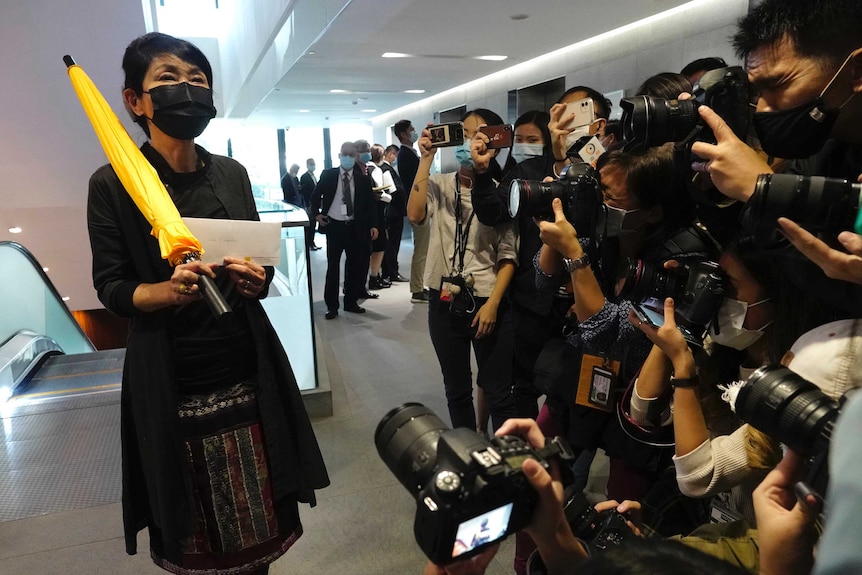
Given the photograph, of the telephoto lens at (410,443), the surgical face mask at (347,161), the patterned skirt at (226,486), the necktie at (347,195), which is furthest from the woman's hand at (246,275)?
the surgical face mask at (347,161)

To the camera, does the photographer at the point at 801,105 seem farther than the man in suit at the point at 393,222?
No

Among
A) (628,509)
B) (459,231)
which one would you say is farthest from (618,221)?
(459,231)

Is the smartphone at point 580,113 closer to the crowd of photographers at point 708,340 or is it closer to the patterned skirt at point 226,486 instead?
the crowd of photographers at point 708,340

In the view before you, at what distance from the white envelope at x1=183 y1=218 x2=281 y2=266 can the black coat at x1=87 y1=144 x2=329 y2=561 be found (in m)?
0.09

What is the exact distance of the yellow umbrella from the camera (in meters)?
1.12

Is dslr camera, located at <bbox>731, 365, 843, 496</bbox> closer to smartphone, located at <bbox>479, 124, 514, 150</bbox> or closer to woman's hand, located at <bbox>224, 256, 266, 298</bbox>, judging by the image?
woman's hand, located at <bbox>224, 256, 266, 298</bbox>

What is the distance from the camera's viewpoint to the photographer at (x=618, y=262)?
134cm

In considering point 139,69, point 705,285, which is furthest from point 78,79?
point 705,285

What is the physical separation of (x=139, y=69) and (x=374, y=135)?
15863 millimetres

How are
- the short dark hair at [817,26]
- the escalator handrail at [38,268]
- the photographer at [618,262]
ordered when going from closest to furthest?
the short dark hair at [817,26] < the photographer at [618,262] < the escalator handrail at [38,268]

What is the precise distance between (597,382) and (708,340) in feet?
1.09

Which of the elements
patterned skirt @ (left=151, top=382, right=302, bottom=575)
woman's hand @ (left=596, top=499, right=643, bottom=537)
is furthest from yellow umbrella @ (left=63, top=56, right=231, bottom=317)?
woman's hand @ (left=596, top=499, right=643, bottom=537)

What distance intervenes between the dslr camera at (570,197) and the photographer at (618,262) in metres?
0.03

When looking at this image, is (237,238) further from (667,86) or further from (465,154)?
(667,86)
